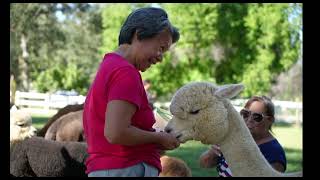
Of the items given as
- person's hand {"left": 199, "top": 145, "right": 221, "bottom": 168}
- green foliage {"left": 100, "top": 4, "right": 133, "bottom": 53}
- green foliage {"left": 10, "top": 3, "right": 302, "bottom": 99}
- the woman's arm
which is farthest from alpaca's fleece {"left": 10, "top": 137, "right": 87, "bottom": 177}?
green foliage {"left": 100, "top": 4, "right": 133, "bottom": 53}

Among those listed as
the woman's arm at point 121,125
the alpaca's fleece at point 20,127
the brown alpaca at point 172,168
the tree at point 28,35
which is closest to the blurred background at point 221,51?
the tree at point 28,35

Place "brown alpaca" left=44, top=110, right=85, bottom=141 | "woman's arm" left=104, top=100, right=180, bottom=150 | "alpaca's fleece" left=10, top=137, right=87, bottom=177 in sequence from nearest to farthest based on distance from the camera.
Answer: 1. "woman's arm" left=104, top=100, right=180, bottom=150
2. "alpaca's fleece" left=10, top=137, right=87, bottom=177
3. "brown alpaca" left=44, top=110, right=85, bottom=141

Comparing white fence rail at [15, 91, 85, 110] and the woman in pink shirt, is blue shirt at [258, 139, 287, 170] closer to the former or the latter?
the woman in pink shirt

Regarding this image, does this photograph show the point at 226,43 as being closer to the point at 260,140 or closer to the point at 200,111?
the point at 260,140

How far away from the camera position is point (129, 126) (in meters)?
2.40

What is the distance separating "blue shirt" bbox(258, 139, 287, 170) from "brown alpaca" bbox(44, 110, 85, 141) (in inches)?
122

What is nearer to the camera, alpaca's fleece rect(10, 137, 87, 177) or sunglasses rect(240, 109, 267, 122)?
sunglasses rect(240, 109, 267, 122)

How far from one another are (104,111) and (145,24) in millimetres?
458

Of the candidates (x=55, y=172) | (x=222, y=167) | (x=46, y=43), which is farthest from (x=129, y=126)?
(x=46, y=43)

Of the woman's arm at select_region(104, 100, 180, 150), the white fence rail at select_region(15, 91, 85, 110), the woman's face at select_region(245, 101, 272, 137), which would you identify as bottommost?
the white fence rail at select_region(15, 91, 85, 110)

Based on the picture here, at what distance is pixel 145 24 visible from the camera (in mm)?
2510

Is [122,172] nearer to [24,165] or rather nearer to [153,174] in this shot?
[153,174]

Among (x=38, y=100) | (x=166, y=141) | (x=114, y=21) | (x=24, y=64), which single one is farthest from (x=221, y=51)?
(x=166, y=141)

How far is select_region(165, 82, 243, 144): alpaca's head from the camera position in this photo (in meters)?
2.97
